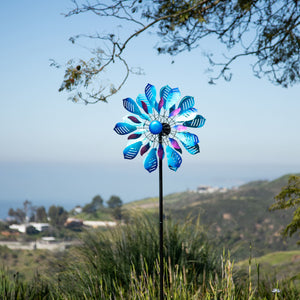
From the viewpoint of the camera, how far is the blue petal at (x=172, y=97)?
3697 millimetres

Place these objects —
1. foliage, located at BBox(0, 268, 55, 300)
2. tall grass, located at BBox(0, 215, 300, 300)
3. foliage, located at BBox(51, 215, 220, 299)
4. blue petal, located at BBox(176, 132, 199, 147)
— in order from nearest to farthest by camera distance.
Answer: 1. blue petal, located at BBox(176, 132, 199, 147)
2. foliage, located at BBox(0, 268, 55, 300)
3. tall grass, located at BBox(0, 215, 300, 300)
4. foliage, located at BBox(51, 215, 220, 299)

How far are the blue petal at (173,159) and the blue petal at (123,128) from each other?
396 mm

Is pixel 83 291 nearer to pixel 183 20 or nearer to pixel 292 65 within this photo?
pixel 183 20

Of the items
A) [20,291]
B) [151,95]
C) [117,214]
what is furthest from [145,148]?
[117,214]

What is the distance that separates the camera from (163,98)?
12.2ft

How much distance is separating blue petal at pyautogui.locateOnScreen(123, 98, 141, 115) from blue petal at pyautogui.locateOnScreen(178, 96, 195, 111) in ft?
1.35

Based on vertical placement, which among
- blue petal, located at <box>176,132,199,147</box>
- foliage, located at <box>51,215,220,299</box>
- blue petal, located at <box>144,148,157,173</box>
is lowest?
foliage, located at <box>51,215,220,299</box>

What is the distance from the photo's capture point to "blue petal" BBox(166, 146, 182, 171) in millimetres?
3510

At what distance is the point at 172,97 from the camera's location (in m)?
3.70

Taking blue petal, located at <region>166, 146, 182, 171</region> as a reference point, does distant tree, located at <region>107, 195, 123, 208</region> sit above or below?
below

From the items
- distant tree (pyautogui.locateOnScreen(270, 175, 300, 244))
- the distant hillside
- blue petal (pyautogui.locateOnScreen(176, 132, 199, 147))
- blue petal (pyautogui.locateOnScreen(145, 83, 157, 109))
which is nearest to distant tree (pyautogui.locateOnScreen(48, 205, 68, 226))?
distant tree (pyautogui.locateOnScreen(270, 175, 300, 244))

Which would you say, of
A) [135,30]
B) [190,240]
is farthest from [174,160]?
[135,30]

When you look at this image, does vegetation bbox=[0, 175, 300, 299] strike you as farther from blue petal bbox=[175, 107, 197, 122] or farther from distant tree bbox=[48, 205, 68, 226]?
distant tree bbox=[48, 205, 68, 226]

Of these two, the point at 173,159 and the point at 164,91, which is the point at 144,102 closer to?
the point at 164,91
